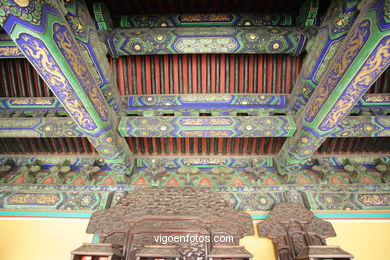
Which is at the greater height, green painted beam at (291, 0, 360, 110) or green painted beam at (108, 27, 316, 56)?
green painted beam at (108, 27, 316, 56)

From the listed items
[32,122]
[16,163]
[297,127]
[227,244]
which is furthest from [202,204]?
[16,163]

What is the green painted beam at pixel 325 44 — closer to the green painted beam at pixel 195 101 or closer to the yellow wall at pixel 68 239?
the green painted beam at pixel 195 101

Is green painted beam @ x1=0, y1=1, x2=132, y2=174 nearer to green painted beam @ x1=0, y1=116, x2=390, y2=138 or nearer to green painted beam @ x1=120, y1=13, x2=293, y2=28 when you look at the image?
green painted beam @ x1=0, y1=116, x2=390, y2=138

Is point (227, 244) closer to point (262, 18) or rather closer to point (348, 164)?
point (348, 164)

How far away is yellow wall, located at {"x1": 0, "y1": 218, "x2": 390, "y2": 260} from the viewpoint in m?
2.99

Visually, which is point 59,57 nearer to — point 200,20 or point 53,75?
point 53,75

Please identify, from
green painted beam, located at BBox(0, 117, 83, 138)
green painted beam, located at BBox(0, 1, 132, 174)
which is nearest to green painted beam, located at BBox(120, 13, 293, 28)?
green painted beam, located at BBox(0, 1, 132, 174)

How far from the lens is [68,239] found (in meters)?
3.13

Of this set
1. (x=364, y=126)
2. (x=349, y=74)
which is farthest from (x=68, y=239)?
(x=364, y=126)

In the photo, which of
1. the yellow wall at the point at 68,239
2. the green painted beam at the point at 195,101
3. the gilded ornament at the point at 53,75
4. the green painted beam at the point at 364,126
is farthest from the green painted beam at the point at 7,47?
the green painted beam at the point at 364,126

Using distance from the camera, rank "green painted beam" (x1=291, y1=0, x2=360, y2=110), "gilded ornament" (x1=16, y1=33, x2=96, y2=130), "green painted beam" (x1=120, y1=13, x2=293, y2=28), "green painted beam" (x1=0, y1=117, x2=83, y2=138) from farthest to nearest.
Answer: "green painted beam" (x1=0, y1=117, x2=83, y2=138), "green painted beam" (x1=120, y1=13, x2=293, y2=28), "green painted beam" (x1=291, y1=0, x2=360, y2=110), "gilded ornament" (x1=16, y1=33, x2=96, y2=130)

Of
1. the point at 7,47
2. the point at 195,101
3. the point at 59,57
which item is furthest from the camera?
the point at 195,101

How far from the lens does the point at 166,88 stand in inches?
137

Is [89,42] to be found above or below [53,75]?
above
